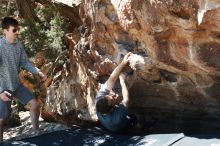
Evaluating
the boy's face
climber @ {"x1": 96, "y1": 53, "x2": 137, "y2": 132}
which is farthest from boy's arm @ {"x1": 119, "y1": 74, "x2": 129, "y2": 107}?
the boy's face

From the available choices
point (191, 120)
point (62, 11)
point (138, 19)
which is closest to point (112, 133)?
point (191, 120)

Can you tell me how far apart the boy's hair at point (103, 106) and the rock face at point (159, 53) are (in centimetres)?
46

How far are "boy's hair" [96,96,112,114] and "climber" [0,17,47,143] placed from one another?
0.79 metres

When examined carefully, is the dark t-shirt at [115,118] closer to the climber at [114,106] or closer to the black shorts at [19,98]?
the climber at [114,106]

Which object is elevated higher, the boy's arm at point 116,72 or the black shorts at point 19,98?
the boy's arm at point 116,72

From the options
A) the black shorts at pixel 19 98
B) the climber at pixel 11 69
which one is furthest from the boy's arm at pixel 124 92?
the black shorts at pixel 19 98

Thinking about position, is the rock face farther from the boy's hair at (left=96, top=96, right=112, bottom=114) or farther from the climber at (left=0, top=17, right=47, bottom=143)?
the climber at (left=0, top=17, right=47, bottom=143)

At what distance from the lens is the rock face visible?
4.57 meters

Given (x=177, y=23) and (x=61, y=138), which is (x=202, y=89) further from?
(x=61, y=138)

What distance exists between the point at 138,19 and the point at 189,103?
52.5 inches

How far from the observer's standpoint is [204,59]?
4.71 m

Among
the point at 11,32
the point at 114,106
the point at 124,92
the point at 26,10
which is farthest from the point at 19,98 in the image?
the point at 26,10

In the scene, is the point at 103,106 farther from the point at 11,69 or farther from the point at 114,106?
the point at 11,69

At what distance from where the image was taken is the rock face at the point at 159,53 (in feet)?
15.0
